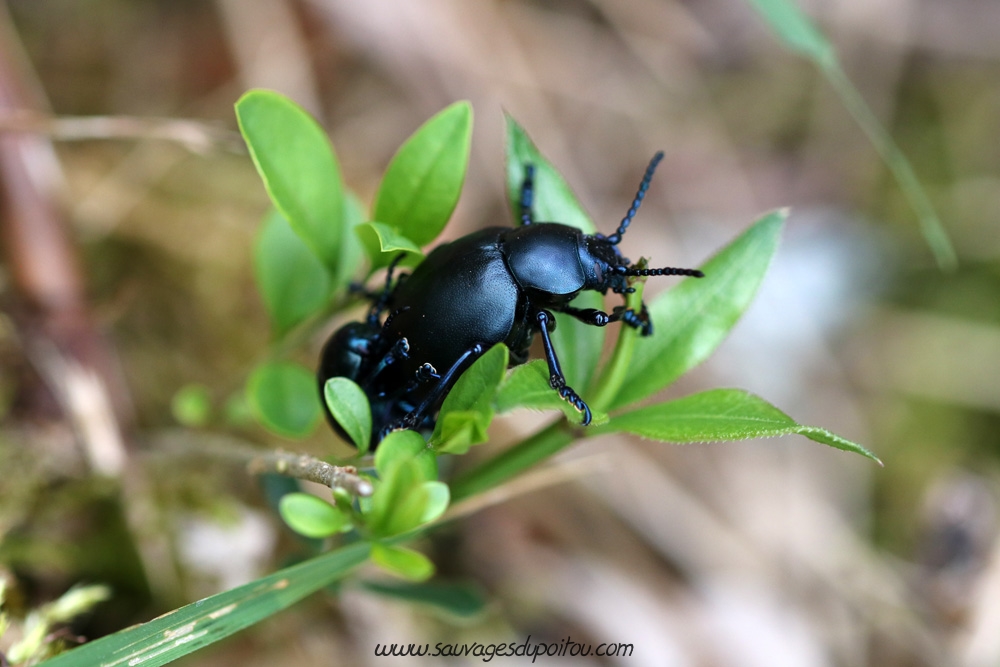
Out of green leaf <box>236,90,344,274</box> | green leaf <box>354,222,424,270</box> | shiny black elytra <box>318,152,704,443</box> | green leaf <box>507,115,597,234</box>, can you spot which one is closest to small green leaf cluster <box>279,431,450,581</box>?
shiny black elytra <box>318,152,704,443</box>

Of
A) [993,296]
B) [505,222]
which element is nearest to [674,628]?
[505,222]

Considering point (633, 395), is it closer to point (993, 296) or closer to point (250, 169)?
point (250, 169)

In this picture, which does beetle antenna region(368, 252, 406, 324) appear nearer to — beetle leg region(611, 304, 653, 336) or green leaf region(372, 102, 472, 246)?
green leaf region(372, 102, 472, 246)

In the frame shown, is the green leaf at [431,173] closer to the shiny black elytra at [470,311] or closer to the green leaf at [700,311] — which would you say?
the shiny black elytra at [470,311]

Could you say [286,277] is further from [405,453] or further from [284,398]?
[405,453]

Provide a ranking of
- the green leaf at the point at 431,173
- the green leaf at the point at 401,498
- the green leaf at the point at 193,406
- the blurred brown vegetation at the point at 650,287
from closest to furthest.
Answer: the green leaf at the point at 401,498
the green leaf at the point at 431,173
the green leaf at the point at 193,406
the blurred brown vegetation at the point at 650,287

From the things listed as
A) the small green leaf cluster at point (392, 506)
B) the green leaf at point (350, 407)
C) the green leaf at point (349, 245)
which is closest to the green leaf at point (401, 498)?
the small green leaf cluster at point (392, 506)
